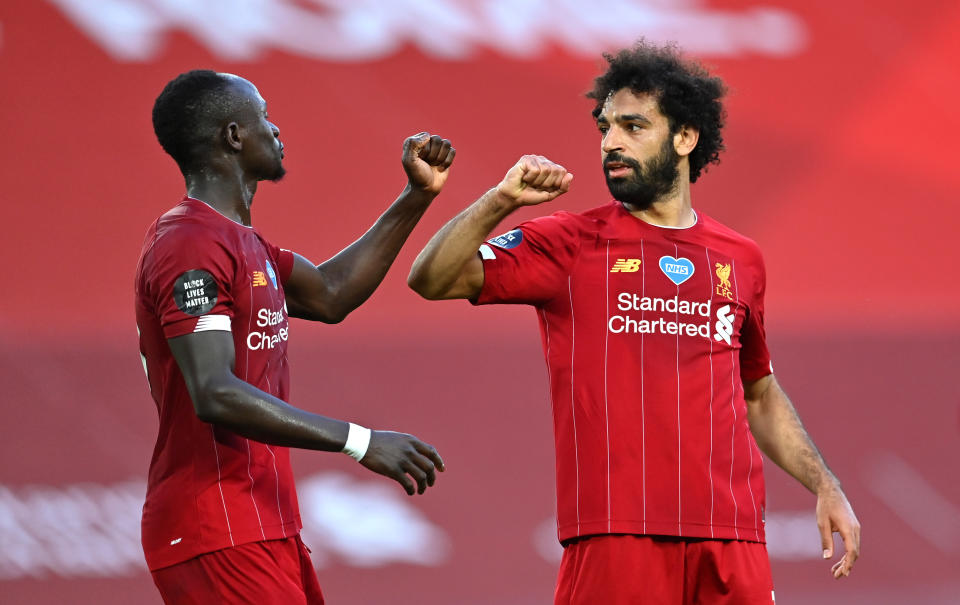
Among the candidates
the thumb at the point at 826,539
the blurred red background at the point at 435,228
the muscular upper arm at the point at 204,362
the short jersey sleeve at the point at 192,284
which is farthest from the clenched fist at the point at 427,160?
the blurred red background at the point at 435,228

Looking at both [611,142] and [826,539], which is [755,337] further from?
[611,142]

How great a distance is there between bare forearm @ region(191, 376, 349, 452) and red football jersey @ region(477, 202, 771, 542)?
641mm

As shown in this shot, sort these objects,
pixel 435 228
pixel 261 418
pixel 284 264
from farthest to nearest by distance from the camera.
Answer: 1. pixel 435 228
2. pixel 284 264
3. pixel 261 418

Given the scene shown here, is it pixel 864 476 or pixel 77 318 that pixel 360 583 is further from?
pixel 864 476

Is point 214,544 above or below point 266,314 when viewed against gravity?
below

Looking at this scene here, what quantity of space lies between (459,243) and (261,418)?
0.71 meters

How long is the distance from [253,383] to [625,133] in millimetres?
1306

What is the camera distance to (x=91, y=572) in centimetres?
555

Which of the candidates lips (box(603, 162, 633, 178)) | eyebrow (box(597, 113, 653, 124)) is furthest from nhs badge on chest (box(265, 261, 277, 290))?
eyebrow (box(597, 113, 653, 124))

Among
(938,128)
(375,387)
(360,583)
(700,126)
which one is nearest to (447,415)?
(375,387)

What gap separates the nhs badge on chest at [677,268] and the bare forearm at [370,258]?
78cm

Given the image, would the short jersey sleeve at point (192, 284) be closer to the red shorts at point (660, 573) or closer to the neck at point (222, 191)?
the neck at point (222, 191)

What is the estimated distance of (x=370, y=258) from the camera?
3.74 metres

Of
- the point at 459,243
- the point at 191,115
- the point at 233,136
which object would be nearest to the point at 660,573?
the point at 459,243
